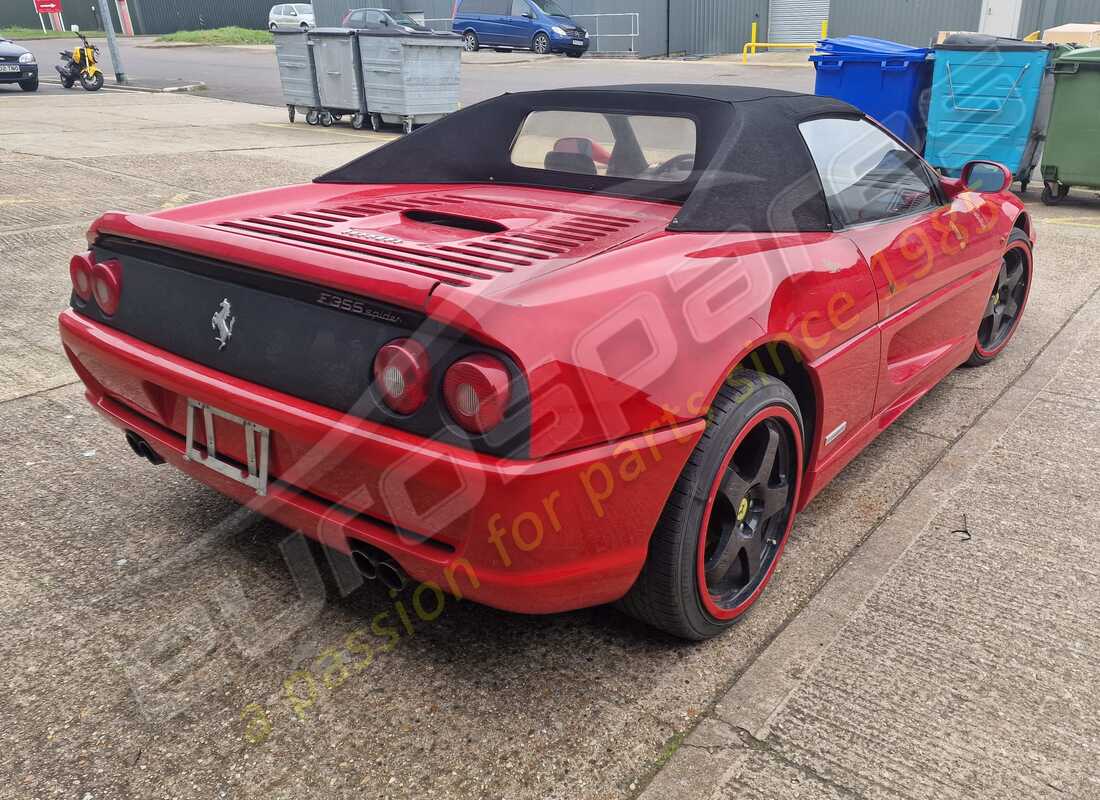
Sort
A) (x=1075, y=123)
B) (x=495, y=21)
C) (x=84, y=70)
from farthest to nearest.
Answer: (x=495, y=21) < (x=84, y=70) < (x=1075, y=123)

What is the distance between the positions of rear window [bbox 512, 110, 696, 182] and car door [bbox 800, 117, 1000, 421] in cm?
39

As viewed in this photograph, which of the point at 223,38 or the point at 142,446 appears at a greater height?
the point at 223,38

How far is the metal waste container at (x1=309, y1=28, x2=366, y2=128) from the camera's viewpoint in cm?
1287

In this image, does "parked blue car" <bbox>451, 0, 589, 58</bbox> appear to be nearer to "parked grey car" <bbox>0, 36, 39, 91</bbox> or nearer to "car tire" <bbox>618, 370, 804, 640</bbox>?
Answer: "parked grey car" <bbox>0, 36, 39, 91</bbox>

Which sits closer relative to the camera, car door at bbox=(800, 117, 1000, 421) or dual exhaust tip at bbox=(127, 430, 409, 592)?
dual exhaust tip at bbox=(127, 430, 409, 592)

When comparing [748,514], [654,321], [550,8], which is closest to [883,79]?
[748,514]

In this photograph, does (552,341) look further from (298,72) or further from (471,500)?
(298,72)

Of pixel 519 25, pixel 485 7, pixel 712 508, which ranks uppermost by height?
pixel 485 7

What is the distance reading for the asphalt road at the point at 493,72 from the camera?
19391 mm

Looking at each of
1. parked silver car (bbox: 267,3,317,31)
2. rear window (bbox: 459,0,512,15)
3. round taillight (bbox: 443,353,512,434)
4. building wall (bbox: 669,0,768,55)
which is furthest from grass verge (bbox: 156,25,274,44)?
round taillight (bbox: 443,353,512,434)

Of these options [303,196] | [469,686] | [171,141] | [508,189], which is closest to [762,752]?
[469,686]

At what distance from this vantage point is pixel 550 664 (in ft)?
7.40

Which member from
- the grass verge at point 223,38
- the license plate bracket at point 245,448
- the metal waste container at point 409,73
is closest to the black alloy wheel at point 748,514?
the license plate bracket at point 245,448

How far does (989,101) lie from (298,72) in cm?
972
